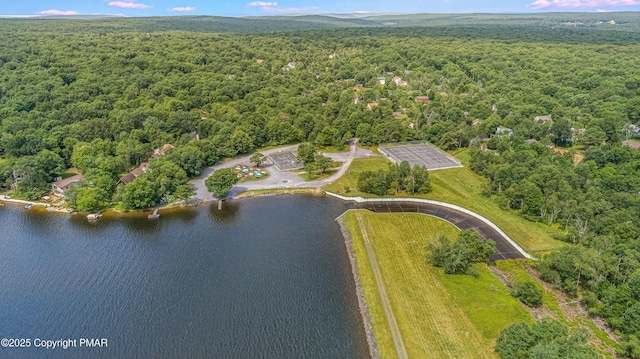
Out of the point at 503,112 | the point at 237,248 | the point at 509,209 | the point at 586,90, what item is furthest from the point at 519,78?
the point at 237,248

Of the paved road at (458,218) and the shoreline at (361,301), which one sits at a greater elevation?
the paved road at (458,218)

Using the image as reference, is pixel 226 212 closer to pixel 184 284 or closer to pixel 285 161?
pixel 184 284

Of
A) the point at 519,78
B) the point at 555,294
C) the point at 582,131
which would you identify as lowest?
the point at 555,294

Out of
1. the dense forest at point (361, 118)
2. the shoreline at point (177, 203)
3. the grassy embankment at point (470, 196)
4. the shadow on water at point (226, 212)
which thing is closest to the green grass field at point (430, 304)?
the dense forest at point (361, 118)

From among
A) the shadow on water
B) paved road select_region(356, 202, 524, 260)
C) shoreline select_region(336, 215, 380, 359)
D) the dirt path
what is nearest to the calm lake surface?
the shadow on water

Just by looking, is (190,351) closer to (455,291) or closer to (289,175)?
(455,291)

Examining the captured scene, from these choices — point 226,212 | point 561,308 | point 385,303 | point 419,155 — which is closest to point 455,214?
point 561,308

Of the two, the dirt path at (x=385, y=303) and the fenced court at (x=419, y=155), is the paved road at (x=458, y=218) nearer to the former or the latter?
the dirt path at (x=385, y=303)
